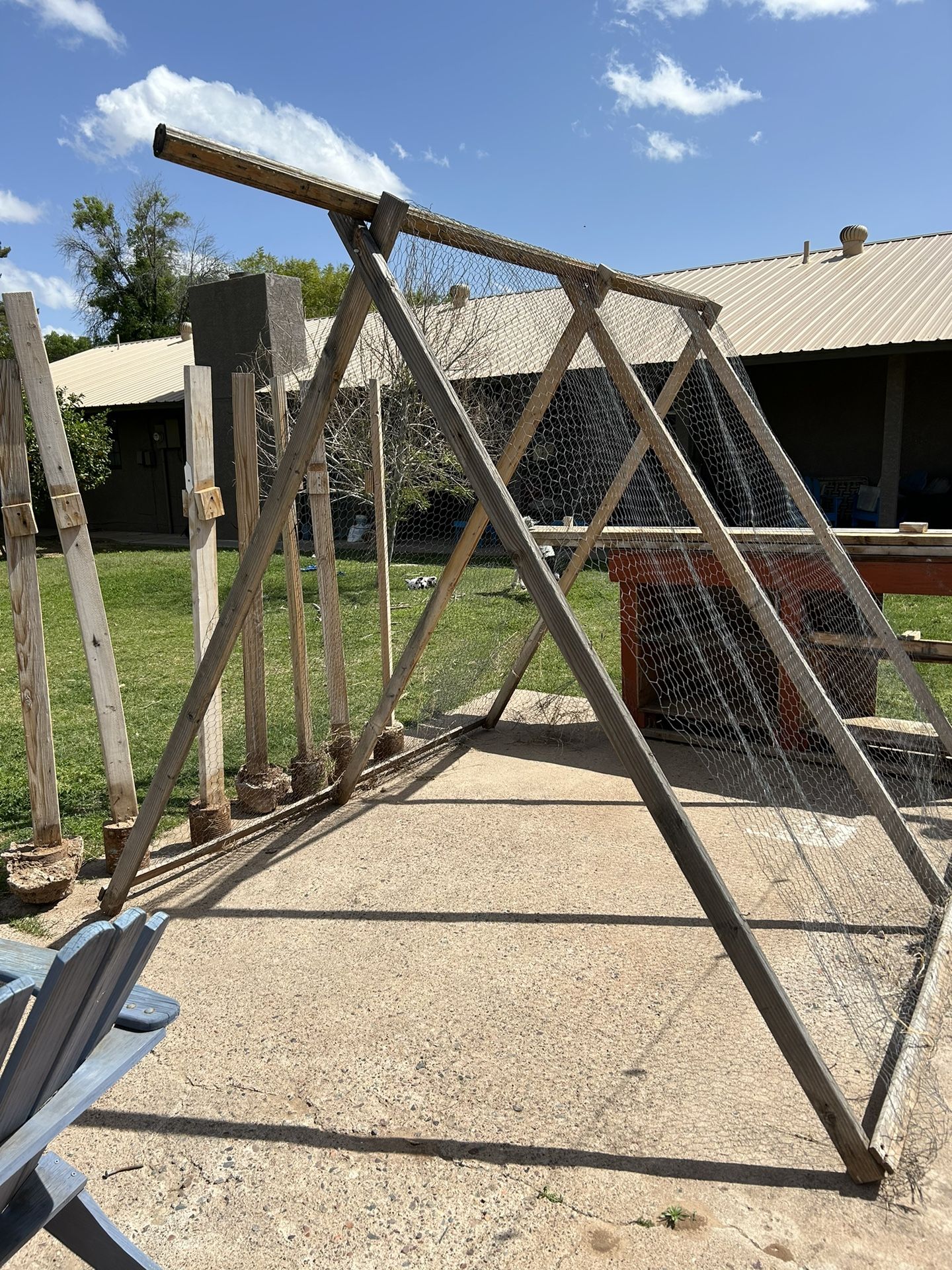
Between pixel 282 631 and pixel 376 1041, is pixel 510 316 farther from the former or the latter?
pixel 282 631

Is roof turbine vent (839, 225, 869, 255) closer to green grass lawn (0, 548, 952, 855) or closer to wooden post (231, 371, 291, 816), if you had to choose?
green grass lawn (0, 548, 952, 855)

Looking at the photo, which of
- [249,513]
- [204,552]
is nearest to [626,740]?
[204,552]

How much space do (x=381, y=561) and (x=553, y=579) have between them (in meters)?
2.59

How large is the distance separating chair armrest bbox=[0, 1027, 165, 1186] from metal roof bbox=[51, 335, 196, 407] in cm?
1740

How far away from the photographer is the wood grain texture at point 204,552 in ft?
11.5

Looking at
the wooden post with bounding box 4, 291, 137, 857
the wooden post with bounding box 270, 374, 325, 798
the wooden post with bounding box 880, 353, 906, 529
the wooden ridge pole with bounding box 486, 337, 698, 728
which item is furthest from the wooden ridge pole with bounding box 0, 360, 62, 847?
the wooden post with bounding box 880, 353, 906, 529

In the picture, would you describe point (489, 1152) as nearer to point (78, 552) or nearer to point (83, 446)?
point (78, 552)

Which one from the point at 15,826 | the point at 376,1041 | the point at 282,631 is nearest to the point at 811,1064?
the point at 376,1041

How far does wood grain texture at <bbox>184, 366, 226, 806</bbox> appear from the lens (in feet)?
11.5

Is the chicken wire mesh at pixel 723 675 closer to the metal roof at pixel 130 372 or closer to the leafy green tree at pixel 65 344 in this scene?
the metal roof at pixel 130 372

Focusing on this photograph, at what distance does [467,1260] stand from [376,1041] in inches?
31.0

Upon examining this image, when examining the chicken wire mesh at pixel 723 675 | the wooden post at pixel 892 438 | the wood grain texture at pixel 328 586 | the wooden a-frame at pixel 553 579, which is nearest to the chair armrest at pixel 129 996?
the wooden a-frame at pixel 553 579

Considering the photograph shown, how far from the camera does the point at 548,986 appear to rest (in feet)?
9.35

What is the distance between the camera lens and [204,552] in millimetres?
3648
